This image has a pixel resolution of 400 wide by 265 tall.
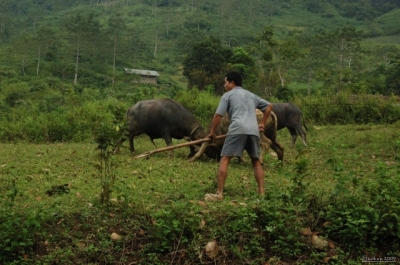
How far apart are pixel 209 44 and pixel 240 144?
112 ft

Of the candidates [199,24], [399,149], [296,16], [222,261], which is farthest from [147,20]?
[222,261]

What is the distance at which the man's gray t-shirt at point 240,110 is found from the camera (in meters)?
7.69

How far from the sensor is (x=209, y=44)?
135 feet

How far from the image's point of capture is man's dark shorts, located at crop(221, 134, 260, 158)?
25.3ft

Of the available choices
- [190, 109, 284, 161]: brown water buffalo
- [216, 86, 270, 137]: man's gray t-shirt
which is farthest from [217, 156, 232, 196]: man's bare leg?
[190, 109, 284, 161]: brown water buffalo

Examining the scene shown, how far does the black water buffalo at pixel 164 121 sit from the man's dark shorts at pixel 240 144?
16.4 ft

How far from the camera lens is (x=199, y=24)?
90.3 m

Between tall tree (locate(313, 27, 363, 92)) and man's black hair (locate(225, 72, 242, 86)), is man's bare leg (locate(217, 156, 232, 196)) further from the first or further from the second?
tall tree (locate(313, 27, 363, 92))

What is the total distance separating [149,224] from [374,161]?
23.2 feet

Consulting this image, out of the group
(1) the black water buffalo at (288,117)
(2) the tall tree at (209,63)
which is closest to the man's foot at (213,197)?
(1) the black water buffalo at (288,117)

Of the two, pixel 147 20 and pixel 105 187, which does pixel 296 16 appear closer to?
pixel 147 20

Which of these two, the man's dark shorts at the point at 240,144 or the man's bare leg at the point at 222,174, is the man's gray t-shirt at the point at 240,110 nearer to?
the man's dark shorts at the point at 240,144

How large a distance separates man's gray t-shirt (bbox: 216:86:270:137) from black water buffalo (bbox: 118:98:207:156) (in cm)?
494

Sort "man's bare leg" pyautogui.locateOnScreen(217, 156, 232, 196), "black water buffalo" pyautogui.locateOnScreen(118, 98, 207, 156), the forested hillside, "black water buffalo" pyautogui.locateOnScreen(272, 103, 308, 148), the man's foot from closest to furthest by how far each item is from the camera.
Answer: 1. the man's foot
2. "man's bare leg" pyautogui.locateOnScreen(217, 156, 232, 196)
3. "black water buffalo" pyautogui.locateOnScreen(118, 98, 207, 156)
4. "black water buffalo" pyautogui.locateOnScreen(272, 103, 308, 148)
5. the forested hillside
